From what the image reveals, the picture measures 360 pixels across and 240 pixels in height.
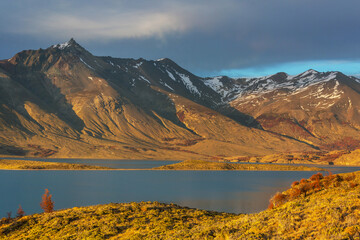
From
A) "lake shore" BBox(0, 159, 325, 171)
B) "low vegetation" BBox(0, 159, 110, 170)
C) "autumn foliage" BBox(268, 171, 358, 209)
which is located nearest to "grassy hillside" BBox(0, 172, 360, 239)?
"autumn foliage" BBox(268, 171, 358, 209)

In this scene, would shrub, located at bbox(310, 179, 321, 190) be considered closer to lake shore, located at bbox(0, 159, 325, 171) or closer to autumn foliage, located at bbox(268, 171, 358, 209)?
autumn foliage, located at bbox(268, 171, 358, 209)

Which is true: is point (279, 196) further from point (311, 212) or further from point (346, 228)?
point (346, 228)

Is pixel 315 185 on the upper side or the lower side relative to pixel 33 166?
upper

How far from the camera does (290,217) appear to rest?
1958cm

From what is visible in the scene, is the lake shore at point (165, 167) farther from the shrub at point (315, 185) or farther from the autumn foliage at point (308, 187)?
the shrub at point (315, 185)

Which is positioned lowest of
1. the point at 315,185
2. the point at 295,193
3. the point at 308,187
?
the point at 295,193

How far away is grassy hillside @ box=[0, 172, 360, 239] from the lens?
1789 cm

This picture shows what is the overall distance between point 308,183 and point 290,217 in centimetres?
1052

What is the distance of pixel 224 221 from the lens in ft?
79.7

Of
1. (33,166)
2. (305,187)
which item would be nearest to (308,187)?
(305,187)

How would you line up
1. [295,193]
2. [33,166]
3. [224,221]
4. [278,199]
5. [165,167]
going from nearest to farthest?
[224,221] → [278,199] → [295,193] → [33,166] → [165,167]

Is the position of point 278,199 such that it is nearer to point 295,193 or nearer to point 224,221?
point 295,193

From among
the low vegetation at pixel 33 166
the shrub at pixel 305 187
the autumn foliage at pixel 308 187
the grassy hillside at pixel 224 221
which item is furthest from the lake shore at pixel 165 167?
the shrub at pixel 305 187

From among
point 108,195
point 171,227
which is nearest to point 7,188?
point 108,195
